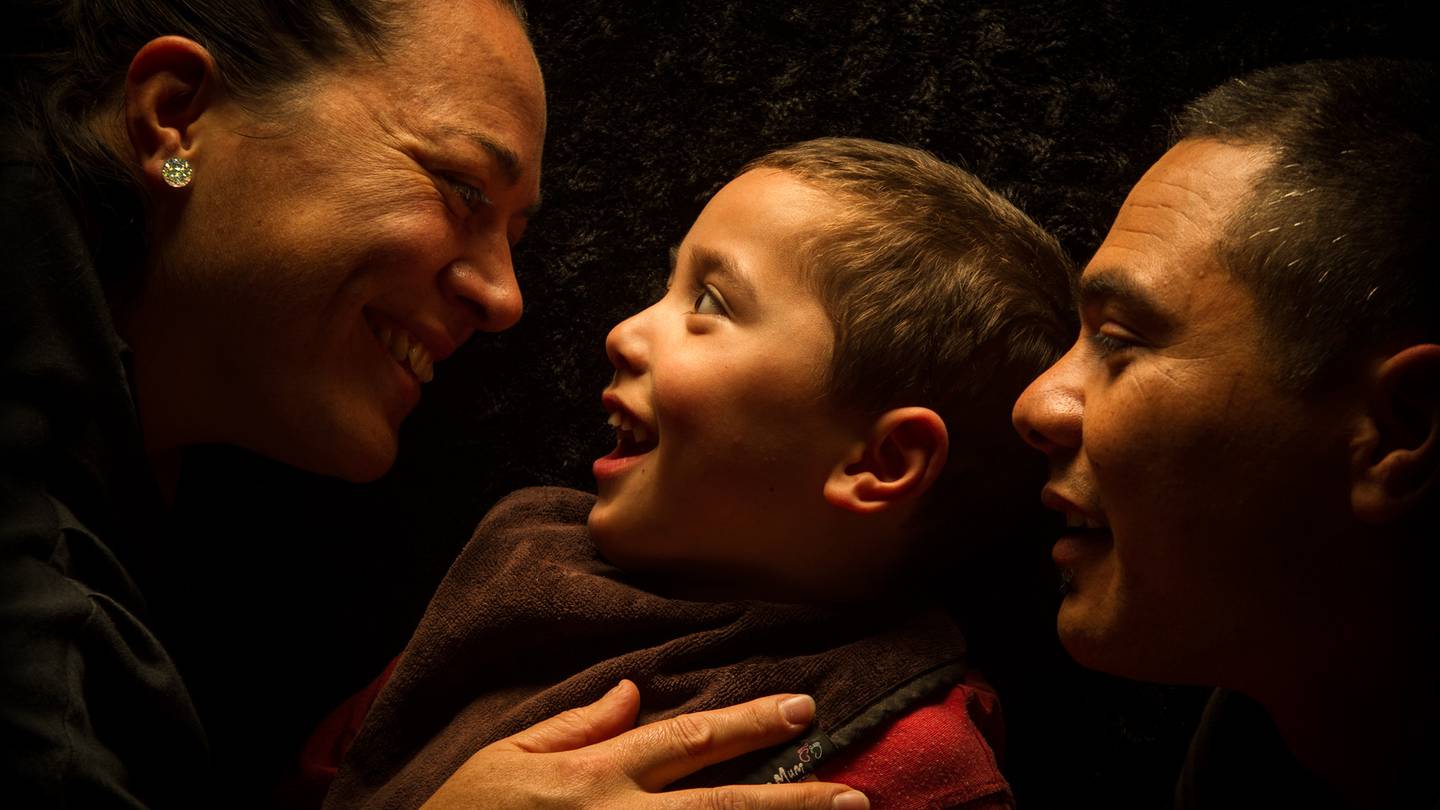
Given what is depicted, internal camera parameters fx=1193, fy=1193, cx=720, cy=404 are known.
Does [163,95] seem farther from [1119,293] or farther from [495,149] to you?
[1119,293]

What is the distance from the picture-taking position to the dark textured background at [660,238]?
66.7 inches

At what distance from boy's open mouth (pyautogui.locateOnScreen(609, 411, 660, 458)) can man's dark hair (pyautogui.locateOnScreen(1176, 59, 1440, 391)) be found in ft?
2.40

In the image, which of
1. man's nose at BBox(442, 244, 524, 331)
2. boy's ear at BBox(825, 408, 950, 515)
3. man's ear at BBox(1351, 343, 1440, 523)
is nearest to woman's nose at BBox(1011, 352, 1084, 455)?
boy's ear at BBox(825, 408, 950, 515)

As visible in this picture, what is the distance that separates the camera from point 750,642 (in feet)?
4.86

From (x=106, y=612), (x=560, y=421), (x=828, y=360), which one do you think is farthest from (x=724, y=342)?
(x=106, y=612)

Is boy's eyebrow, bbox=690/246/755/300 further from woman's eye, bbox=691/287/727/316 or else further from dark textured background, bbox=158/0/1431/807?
dark textured background, bbox=158/0/1431/807

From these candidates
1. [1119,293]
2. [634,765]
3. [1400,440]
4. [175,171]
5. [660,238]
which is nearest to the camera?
[1400,440]

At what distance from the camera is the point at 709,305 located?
1.56m

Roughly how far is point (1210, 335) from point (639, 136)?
3.40ft

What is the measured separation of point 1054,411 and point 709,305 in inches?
19.4

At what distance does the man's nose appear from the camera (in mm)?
1614

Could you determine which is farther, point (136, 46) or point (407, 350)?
point (407, 350)

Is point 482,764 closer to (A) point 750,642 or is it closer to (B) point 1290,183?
(A) point 750,642

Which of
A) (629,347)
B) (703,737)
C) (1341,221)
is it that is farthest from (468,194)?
(1341,221)
